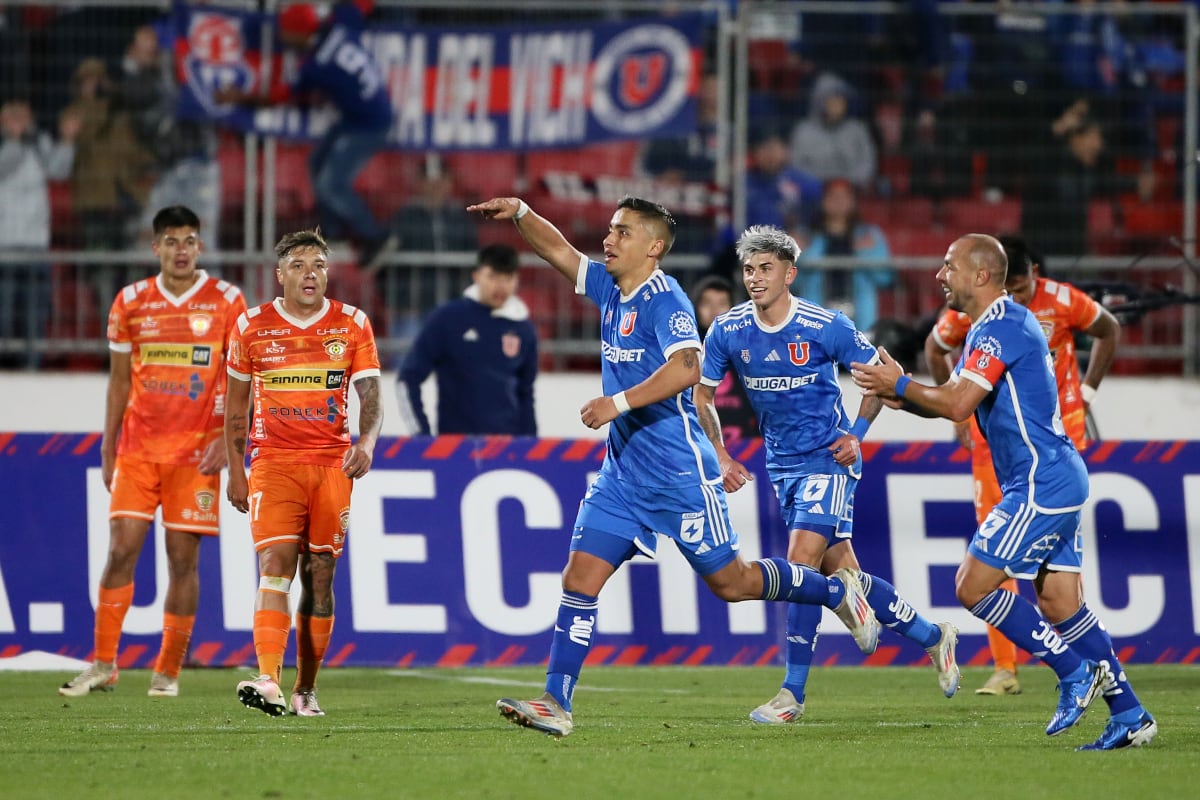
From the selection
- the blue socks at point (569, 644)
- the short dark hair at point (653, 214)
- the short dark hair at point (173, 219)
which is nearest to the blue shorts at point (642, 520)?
the blue socks at point (569, 644)

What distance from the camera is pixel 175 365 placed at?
9891mm

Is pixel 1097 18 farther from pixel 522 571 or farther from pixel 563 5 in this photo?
pixel 522 571

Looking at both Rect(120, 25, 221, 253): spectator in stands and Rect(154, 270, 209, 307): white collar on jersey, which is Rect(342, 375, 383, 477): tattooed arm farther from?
Rect(120, 25, 221, 253): spectator in stands

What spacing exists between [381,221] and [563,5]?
7.23ft

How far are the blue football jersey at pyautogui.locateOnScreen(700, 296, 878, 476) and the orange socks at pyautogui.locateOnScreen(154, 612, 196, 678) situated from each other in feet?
10.4

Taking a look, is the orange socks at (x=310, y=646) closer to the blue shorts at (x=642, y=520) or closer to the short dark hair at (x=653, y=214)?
the blue shorts at (x=642, y=520)

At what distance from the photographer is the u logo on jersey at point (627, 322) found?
7516 mm

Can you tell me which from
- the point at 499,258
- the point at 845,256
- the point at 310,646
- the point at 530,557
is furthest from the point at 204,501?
the point at 845,256

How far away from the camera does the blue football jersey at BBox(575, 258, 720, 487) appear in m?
7.47

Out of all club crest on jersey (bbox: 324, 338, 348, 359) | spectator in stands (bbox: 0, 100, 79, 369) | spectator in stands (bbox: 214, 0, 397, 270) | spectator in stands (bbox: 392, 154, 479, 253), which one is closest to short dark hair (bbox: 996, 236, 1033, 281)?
club crest on jersey (bbox: 324, 338, 348, 359)

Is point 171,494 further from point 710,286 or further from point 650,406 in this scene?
point 710,286

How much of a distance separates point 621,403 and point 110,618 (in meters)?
4.11

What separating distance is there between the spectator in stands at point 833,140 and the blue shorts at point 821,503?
6.05 metres

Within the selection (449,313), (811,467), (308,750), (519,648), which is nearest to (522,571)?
(519,648)
